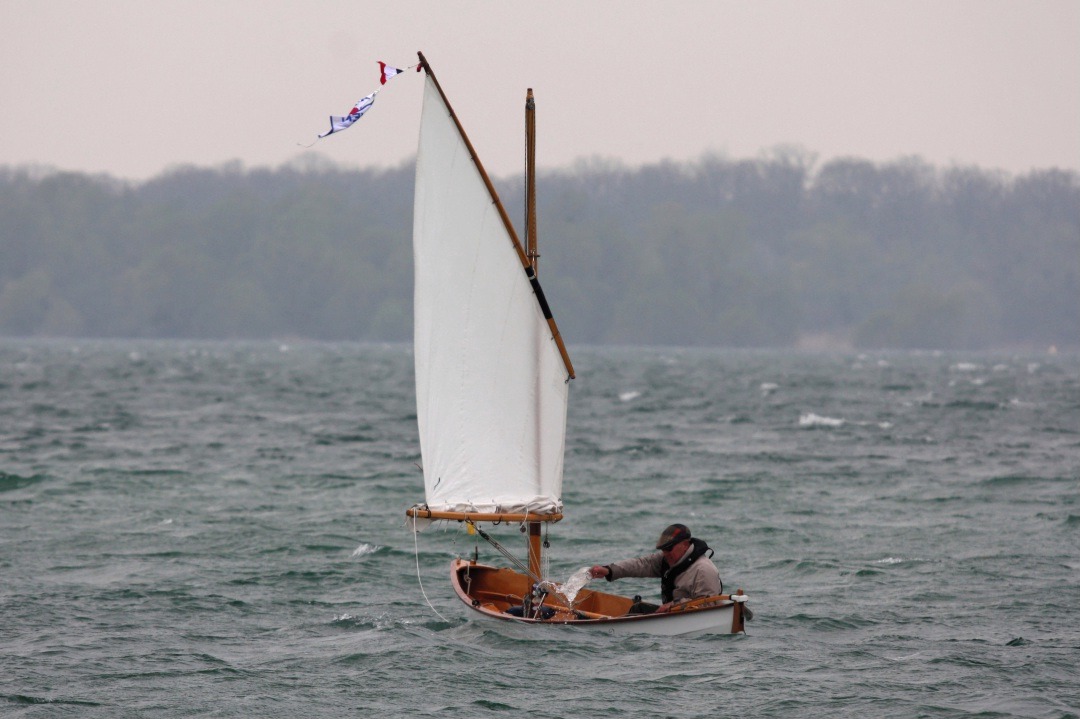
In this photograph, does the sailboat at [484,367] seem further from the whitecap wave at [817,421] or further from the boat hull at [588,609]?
the whitecap wave at [817,421]

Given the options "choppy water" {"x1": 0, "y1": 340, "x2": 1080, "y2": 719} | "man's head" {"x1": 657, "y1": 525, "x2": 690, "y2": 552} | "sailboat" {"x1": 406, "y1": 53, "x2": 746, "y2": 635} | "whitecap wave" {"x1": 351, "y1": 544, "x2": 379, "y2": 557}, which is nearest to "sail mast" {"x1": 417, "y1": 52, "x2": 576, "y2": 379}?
"sailboat" {"x1": 406, "y1": 53, "x2": 746, "y2": 635}

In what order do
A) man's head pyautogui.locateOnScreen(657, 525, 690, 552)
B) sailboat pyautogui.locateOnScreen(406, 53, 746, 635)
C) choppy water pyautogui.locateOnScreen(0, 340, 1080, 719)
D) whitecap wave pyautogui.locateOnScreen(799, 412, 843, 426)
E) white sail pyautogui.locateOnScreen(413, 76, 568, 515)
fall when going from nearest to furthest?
choppy water pyautogui.locateOnScreen(0, 340, 1080, 719), man's head pyautogui.locateOnScreen(657, 525, 690, 552), sailboat pyautogui.locateOnScreen(406, 53, 746, 635), white sail pyautogui.locateOnScreen(413, 76, 568, 515), whitecap wave pyautogui.locateOnScreen(799, 412, 843, 426)

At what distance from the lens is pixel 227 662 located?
18.2 m

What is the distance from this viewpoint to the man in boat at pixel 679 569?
18.7 meters

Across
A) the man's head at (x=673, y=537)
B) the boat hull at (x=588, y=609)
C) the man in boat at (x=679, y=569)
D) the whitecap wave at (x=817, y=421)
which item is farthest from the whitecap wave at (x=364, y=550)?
the whitecap wave at (x=817, y=421)

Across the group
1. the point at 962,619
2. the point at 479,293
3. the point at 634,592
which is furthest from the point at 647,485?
the point at 479,293

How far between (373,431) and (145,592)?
2871cm

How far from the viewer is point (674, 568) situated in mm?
18859

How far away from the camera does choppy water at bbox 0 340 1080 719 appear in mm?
17031

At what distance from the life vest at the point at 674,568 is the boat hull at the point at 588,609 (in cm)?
64

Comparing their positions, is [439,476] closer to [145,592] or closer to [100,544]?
[145,592]

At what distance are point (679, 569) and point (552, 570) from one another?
22.4ft

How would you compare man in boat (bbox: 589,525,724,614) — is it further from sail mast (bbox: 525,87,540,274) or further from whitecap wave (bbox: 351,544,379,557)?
whitecap wave (bbox: 351,544,379,557)

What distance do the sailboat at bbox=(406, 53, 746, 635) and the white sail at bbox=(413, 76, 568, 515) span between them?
0.01 metres
